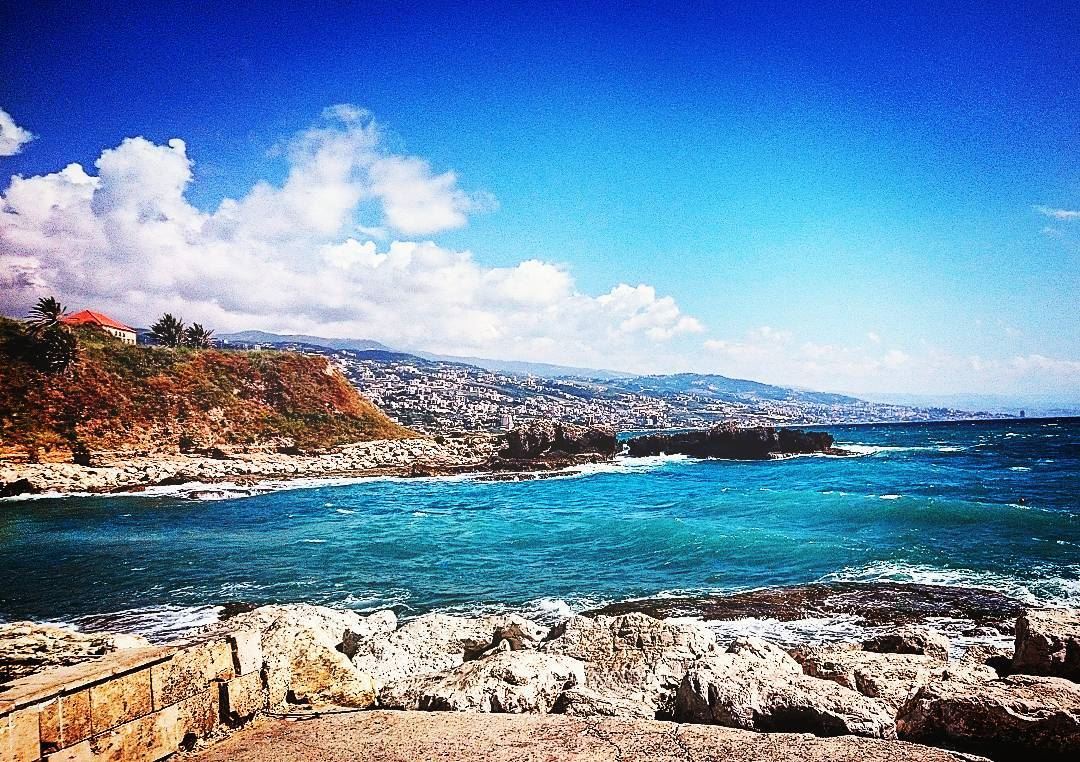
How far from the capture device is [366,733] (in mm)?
5441

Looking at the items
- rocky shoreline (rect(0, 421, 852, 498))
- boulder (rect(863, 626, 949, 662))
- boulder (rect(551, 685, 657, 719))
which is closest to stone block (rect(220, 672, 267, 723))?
boulder (rect(551, 685, 657, 719))

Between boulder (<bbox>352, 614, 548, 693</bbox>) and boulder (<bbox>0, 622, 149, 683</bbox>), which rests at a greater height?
boulder (<bbox>352, 614, 548, 693</bbox>)

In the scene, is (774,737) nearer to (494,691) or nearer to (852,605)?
(494,691)

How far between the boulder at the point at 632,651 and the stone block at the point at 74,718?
4814mm

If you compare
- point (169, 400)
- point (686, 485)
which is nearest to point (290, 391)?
point (169, 400)

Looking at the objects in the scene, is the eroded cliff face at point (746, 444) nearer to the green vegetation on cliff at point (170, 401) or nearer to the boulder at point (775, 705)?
the green vegetation on cliff at point (170, 401)

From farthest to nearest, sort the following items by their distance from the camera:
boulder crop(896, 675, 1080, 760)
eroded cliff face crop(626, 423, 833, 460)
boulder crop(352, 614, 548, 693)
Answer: eroded cliff face crop(626, 423, 833, 460), boulder crop(352, 614, 548, 693), boulder crop(896, 675, 1080, 760)

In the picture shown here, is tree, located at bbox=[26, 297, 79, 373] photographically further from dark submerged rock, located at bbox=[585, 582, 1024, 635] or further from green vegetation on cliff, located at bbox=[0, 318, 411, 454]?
dark submerged rock, located at bbox=[585, 582, 1024, 635]

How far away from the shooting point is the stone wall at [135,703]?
4.37 m

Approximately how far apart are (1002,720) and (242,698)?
6.79 metres

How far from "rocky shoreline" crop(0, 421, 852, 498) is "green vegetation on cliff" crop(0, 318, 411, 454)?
9.30ft

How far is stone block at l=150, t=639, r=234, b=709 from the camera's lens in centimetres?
515

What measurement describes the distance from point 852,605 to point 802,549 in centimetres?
609

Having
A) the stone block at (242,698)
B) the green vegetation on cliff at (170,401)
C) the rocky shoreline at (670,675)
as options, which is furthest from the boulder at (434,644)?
the green vegetation on cliff at (170,401)
